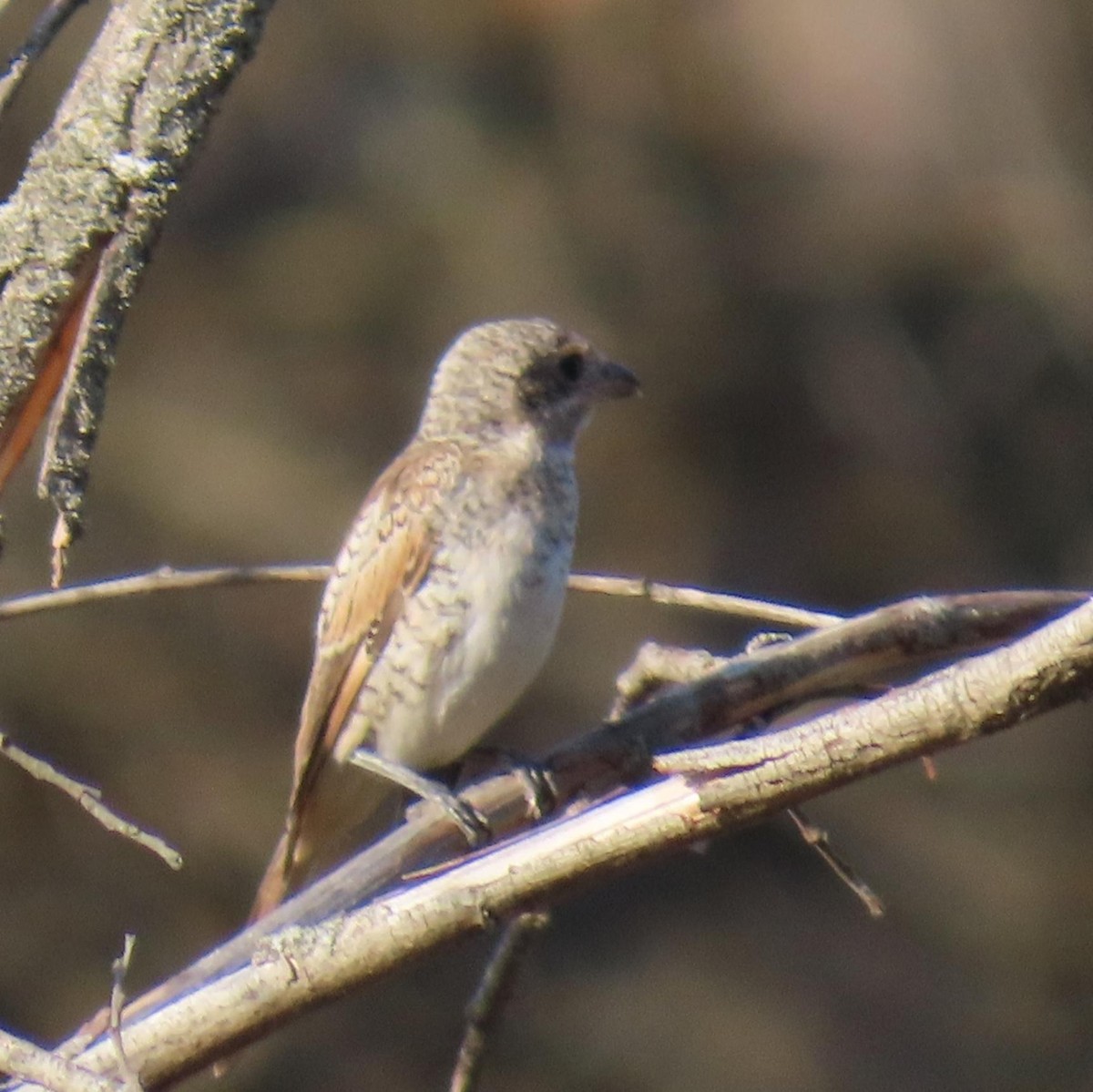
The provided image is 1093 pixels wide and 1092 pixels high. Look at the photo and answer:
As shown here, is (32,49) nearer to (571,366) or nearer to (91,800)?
(91,800)

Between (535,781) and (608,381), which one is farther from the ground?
(608,381)

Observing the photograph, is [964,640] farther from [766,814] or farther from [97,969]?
[97,969]

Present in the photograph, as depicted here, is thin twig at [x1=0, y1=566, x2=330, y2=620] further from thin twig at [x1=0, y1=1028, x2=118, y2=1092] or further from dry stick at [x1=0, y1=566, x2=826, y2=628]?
thin twig at [x1=0, y1=1028, x2=118, y2=1092]

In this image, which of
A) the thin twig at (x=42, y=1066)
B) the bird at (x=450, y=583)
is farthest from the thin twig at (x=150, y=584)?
the bird at (x=450, y=583)

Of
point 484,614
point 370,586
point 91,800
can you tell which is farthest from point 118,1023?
point 370,586

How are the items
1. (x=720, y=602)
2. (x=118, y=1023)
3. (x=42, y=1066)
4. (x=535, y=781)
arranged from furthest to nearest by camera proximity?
(x=535, y=781)
(x=720, y=602)
(x=118, y=1023)
(x=42, y=1066)

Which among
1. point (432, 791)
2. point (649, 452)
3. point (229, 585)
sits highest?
point (229, 585)

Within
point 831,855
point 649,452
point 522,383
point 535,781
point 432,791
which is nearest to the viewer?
point 831,855
